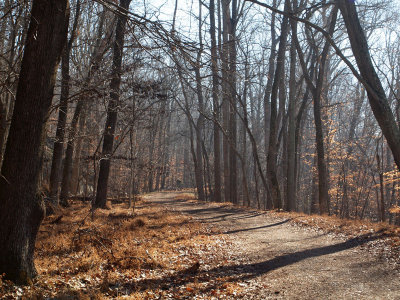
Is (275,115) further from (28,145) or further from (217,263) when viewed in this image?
(28,145)

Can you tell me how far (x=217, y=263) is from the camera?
620 cm

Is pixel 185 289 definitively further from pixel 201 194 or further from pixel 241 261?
pixel 201 194

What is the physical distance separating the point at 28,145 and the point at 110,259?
8.88ft

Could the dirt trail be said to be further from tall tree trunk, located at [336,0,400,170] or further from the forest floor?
tall tree trunk, located at [336,0,400,170]

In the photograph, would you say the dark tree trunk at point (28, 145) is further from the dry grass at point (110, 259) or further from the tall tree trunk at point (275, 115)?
the tall tree trunk at point (275, 115)

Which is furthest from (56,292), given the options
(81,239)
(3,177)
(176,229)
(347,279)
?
(176,229)

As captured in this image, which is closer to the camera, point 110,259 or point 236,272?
point 236,272

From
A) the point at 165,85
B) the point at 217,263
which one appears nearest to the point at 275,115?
the point at 165,85

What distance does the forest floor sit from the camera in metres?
4.44

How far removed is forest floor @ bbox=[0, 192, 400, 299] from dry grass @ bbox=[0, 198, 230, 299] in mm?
16

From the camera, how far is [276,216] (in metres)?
11.9

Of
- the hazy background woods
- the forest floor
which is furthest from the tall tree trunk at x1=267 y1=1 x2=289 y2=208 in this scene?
the forest floor

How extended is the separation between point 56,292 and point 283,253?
14.1 ft

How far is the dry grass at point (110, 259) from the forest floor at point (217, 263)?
2 centimetres
